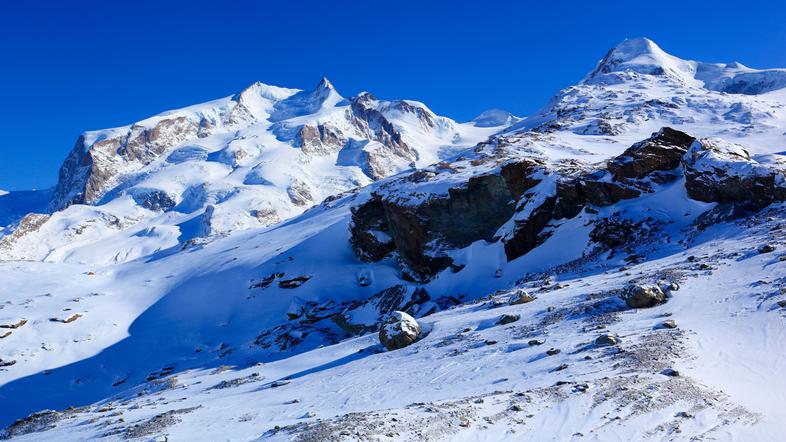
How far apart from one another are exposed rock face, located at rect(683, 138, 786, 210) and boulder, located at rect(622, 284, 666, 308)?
44.7 ft

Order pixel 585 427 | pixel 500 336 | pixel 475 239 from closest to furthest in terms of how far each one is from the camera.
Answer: pixel 585 427 < pixel 500 336 < pixel 475 239

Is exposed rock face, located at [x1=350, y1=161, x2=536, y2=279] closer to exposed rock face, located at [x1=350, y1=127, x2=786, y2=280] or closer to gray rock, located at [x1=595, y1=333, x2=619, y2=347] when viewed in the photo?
exposed rock face, located at [x1=350, y1=127, x2=786, y2=280]

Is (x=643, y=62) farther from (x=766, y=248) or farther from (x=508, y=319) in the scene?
(x=508, y=319)

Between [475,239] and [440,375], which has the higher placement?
[475,239]

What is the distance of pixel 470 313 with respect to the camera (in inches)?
952

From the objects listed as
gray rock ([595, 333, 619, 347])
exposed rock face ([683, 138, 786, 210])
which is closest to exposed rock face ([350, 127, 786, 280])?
exposed rock face ([683, 138, 786, 210])

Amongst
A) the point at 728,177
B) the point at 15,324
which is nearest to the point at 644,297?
the point at 728,177

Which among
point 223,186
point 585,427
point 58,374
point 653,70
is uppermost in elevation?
point 223,186

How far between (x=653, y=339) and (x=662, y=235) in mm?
16680

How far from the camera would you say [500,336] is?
18031 millimetres

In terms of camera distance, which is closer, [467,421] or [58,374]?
[467,421]

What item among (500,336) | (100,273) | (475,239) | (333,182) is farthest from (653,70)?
(500,336)

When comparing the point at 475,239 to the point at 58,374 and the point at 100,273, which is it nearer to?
the point at 58,374

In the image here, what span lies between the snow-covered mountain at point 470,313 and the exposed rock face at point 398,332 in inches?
9.0
